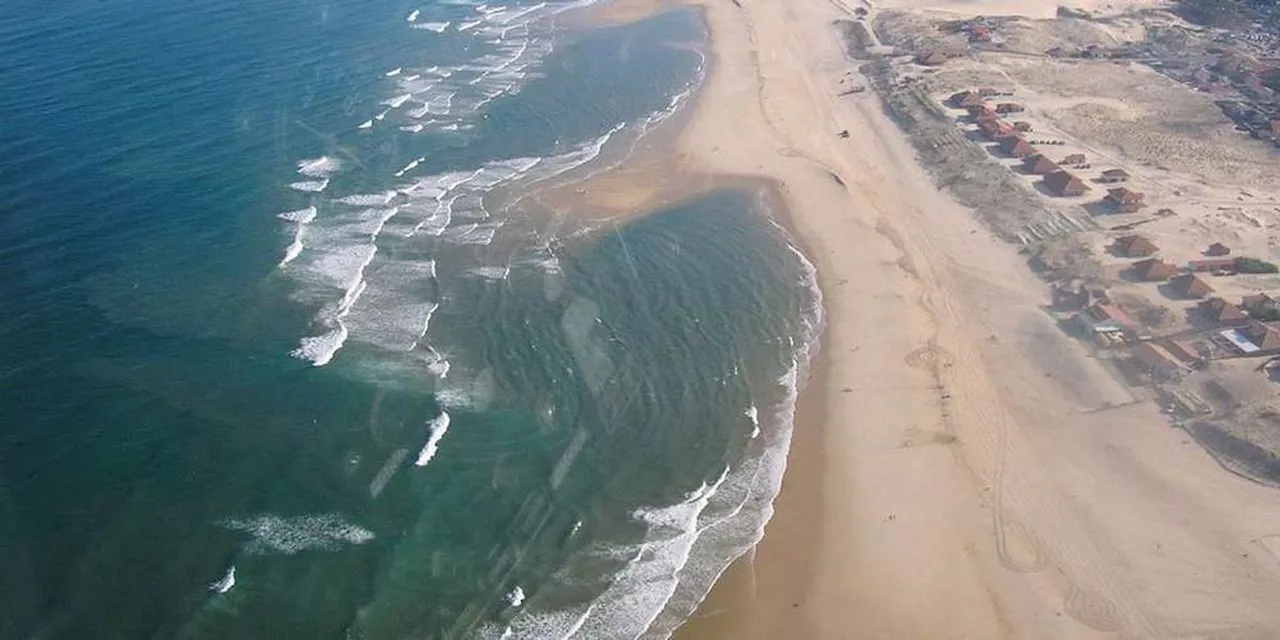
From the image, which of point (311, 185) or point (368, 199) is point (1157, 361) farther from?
point (311, 185)

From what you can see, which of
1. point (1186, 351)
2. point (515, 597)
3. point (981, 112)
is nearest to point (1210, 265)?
point (1186, 351)

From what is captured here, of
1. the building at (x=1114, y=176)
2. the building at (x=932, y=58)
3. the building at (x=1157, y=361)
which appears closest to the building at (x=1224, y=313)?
the building at (x=1157, y=361)

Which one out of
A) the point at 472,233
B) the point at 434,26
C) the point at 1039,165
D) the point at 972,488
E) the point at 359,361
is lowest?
the point at 972,488

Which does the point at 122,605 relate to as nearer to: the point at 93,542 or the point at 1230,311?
the point at 93,542

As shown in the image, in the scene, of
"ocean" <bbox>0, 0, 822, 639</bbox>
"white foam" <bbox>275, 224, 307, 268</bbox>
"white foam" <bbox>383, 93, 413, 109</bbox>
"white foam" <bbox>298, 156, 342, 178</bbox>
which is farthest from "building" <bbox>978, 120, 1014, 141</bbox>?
"white foam" <bbox>275, 224, 307, 268</bbox>

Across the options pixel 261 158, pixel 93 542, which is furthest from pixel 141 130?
pixel 93 542

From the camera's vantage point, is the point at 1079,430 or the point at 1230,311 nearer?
the point at 1079,430
